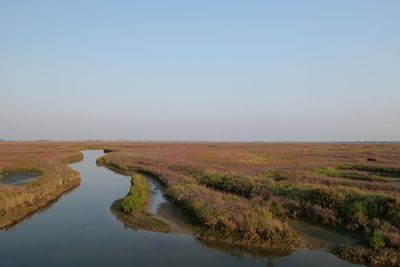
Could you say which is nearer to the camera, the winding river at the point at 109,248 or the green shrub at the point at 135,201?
the winding river at the point at 109,248

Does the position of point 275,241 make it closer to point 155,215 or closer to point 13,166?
point 155,215

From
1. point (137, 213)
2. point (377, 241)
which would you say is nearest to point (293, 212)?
point (377, 241)

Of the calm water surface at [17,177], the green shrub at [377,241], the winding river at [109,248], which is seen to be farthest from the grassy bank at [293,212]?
the calm water surface at [17,177]

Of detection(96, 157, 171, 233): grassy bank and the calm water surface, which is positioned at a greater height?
the calm water surface

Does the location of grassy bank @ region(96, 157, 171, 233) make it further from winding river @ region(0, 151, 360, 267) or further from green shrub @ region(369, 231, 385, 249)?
green shrub @ region(369, 231, 385, 249)

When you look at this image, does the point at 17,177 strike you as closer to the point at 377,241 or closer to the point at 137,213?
the point at 137,213

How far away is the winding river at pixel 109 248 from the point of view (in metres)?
13.7

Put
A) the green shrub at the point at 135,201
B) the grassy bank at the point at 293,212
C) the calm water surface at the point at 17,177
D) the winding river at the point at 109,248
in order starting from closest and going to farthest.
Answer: the winding river at the point at 109,248 < the grassy bank at the point at 293,212 < the green shrub at the point at 135,201 < the calm water surface at the point at 17,177

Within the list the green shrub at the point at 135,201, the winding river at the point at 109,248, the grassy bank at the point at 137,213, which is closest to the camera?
the winding river at the point at 109,248

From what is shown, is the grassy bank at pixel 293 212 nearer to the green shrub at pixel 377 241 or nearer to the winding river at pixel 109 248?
the green shrub at pixel 377 241

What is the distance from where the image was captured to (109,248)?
1539 cm

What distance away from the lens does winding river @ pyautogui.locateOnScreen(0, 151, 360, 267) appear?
13.7m

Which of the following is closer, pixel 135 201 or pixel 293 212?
pixel 293 212

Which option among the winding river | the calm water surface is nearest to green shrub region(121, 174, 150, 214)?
the winding river
